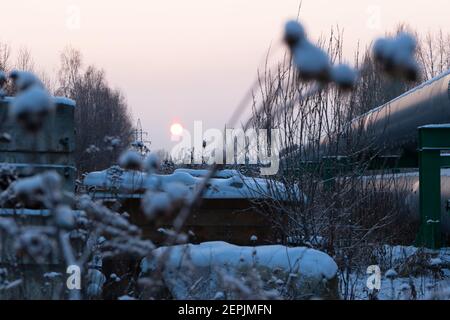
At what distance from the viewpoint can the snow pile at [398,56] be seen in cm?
161

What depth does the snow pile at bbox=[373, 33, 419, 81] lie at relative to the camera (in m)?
1.61

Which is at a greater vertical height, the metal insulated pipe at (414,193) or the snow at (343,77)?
the snow at (343,77)

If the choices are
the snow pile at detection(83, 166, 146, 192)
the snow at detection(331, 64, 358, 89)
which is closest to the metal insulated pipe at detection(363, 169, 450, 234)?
the snow pile at detection(83, 166, 146, 192)

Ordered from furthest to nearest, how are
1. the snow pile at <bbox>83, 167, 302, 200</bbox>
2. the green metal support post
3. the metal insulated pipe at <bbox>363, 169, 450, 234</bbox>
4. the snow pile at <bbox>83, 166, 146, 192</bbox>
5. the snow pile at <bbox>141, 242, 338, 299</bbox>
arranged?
1. the metal insulated pipe at <bbox>363, 169, 450, 234</bbox>
2. the green metal support post
3. the snow pile at <bbox>83, 167, 302, 200</bbox>
4. the snow pile at <bbox>83, 166, 146, 192</bbox>
5. the snow pile at <bbox>141, 242, 338, 299</bbox>

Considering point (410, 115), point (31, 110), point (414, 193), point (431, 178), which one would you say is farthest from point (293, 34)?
point (414, 193)

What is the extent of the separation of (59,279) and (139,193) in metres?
2.38

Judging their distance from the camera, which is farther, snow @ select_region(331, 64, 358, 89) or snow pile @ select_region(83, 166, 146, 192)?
snow pile @ select_region(83, 166, 146, 192)

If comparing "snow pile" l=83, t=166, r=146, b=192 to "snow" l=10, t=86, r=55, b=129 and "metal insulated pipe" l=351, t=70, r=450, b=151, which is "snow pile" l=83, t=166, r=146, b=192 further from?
"snow" l=10, t=86, r=55, b=129

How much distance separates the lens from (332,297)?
417 centimetres

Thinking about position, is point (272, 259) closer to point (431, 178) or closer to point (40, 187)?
point (40, 187)

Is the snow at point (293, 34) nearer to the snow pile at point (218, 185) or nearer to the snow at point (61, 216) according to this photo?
the snow at point (61, 216)

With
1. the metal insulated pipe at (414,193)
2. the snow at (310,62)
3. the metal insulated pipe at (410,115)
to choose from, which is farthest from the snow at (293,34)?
the metal insulated pipe at (414,193)
